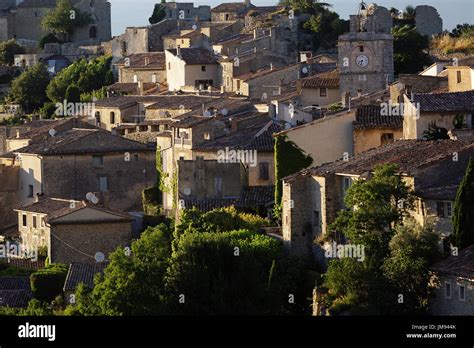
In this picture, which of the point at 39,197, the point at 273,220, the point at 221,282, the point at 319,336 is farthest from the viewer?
the point at 39,197

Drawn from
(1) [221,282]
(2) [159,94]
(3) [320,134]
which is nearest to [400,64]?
(2) [159,94]

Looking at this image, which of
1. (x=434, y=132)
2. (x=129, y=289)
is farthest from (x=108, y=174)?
(x=129, y=289)

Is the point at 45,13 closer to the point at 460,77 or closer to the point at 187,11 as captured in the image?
the point at 187,11

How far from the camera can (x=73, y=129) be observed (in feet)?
132

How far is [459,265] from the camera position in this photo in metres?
19.6

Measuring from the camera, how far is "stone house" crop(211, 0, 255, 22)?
62.9 m

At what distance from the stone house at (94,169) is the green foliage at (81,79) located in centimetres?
1911

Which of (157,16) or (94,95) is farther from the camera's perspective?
(157,16)

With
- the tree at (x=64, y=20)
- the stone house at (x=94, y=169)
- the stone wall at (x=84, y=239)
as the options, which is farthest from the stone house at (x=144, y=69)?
the stone wall at (x=84, y=239)

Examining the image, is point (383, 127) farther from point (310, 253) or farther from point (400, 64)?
point (400, 64)

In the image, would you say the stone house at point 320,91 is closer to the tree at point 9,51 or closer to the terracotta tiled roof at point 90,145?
the terracotta tiled roof at point 90,145

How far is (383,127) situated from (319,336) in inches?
816

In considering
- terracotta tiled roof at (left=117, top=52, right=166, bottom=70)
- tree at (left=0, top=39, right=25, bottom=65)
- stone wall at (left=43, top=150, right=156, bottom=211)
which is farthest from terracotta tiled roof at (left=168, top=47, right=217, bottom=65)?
tree at (left=0, top=39, right=25, bottom=65)

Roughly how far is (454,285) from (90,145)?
739 inches
